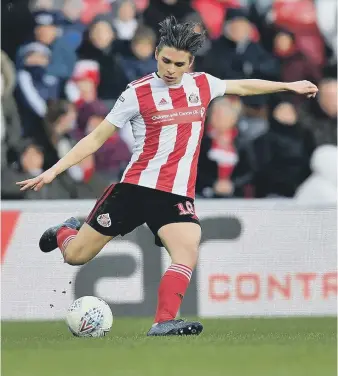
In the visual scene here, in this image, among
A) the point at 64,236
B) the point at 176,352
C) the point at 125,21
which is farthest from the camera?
the point at 125,21

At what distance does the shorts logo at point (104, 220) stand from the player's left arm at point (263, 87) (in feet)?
4.32

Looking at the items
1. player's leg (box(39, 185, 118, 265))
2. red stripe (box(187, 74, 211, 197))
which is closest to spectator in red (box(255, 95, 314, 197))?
player's leg (box(39, 185, 118, 265))

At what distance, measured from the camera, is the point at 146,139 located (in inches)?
331

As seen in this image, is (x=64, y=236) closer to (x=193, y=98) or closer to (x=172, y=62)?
(x=193, y=98)

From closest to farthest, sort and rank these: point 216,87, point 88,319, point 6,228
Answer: point 88,319, point 216,87, point 6,228

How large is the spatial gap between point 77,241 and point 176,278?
1038 millimetres

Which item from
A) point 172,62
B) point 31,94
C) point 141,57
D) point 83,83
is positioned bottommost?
point 31,94

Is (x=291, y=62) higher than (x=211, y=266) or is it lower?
higher

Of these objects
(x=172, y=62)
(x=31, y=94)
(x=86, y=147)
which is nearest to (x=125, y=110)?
(x=86, y=147)

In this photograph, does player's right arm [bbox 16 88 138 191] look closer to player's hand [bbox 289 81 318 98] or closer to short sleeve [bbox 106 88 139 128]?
short sleeve [bbox 106 88 139 128]

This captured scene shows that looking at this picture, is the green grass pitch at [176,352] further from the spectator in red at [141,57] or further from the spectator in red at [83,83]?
the spectator in red at [141,57]

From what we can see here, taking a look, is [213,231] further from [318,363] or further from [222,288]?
[318,363]

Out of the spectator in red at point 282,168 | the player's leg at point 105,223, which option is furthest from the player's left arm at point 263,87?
the spectator in red at point 282,168

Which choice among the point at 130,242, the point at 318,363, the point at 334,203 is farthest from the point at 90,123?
the point at 318,363
